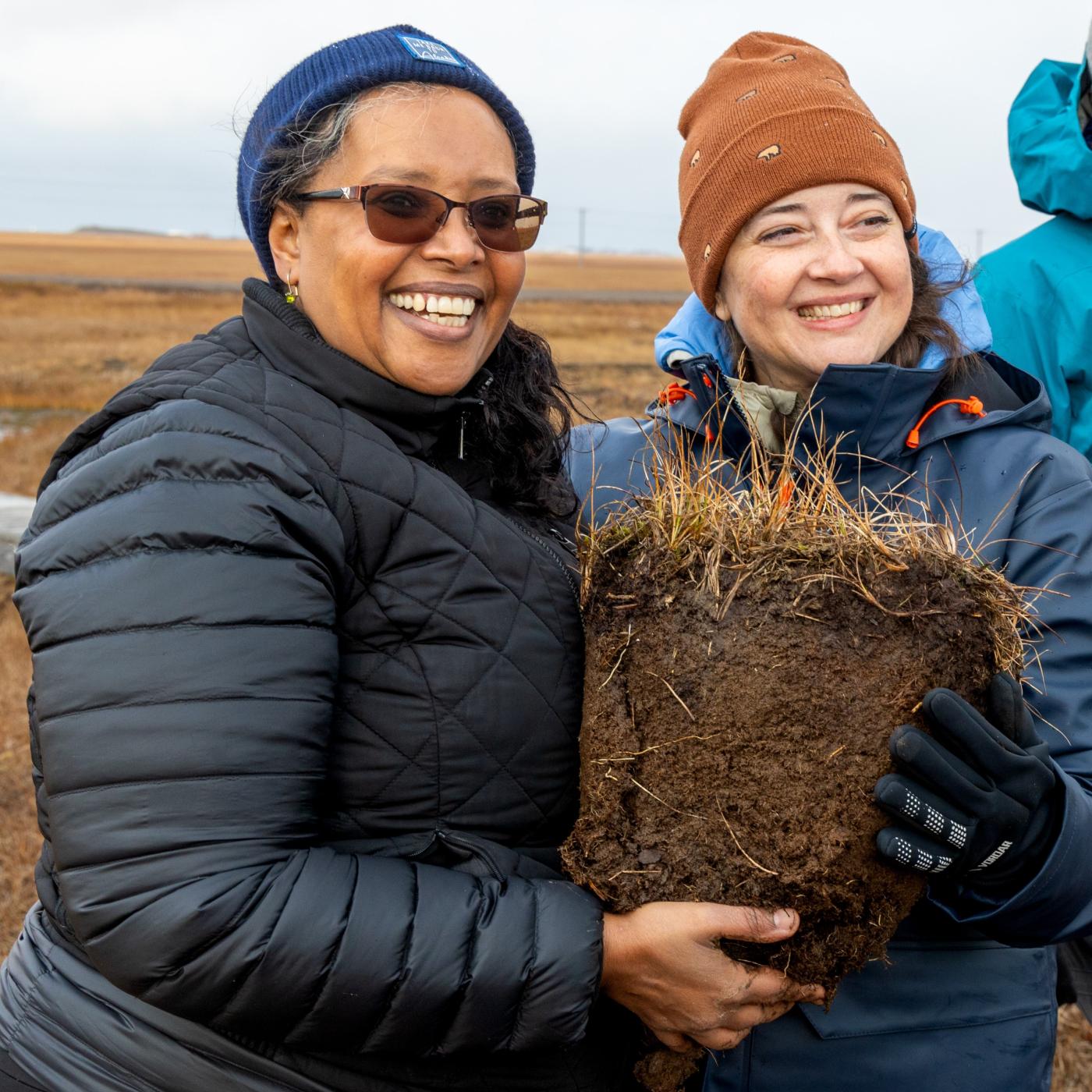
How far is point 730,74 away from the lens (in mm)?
2668

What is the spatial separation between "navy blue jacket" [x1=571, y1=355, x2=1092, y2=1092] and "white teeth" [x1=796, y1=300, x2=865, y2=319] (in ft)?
0.82

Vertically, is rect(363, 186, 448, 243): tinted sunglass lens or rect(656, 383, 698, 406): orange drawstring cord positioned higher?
rect(363, 186, 448, 243): tinted sunglass lens

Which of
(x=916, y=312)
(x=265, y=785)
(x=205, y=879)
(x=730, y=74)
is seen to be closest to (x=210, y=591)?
(x=265, y=785)

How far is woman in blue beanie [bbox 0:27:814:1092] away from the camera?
1.42 meters

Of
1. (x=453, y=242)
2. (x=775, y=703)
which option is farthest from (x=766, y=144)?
(x=775, y=703)

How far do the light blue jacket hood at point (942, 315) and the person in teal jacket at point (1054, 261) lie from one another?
52 cm

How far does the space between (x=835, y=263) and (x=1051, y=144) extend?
4.29 feet

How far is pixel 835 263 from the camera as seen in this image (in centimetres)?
232

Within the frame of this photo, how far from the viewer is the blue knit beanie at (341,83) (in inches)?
72.5

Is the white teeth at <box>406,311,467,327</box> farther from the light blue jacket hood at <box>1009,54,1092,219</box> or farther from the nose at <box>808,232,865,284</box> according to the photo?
the light blue jacket hood at <box>1009,54,1092,219</box>

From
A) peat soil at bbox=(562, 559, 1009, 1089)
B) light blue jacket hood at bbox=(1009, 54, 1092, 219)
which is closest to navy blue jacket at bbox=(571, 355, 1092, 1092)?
peat soil at bbox=(562, 559, 1009, 1089)

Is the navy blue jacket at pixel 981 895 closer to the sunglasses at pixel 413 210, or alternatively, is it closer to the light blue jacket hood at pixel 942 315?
the light blue jacket hood at pixel 942 315

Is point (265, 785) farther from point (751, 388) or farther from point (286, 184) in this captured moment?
point (751, 388)

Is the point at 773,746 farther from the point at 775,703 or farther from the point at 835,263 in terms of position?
the point at 835,263
